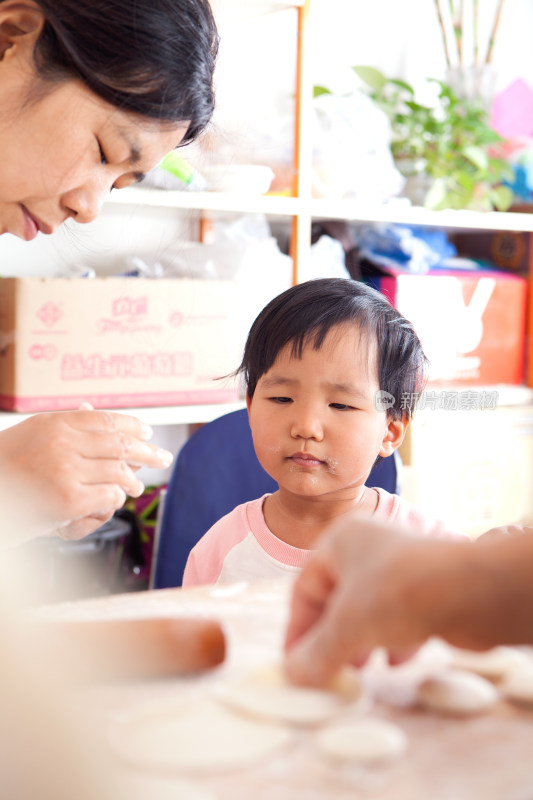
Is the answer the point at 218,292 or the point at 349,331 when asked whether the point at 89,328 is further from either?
the point at 349,331

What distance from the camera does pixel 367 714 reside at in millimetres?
420

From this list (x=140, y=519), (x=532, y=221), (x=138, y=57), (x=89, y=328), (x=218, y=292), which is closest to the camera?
(x=138, y=57)

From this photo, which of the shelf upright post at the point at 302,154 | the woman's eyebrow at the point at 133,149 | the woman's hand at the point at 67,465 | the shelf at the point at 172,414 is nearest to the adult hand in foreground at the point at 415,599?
the woman's hand at the point at 67,465

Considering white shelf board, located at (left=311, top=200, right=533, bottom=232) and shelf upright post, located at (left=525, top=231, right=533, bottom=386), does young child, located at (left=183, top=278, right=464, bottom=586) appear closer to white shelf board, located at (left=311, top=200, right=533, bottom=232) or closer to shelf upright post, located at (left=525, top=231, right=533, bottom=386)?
white shelf board, located at (left=311, top=200, right=533, bottom=232)

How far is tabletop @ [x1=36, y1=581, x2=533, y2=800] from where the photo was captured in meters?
0.35

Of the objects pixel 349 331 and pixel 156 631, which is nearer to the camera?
pixel 156 631

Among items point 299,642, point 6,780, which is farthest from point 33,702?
point 299,642

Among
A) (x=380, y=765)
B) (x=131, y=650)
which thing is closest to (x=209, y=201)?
(x=131, y=650)

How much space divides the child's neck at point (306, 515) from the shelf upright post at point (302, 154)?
38.6 inches

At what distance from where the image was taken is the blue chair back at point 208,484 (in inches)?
45.4

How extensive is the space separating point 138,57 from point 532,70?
8.13 ft

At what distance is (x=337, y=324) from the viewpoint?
1067 mm

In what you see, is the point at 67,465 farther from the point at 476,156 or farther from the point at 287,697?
the point at 476,156

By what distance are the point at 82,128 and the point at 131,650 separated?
0.52 meters
